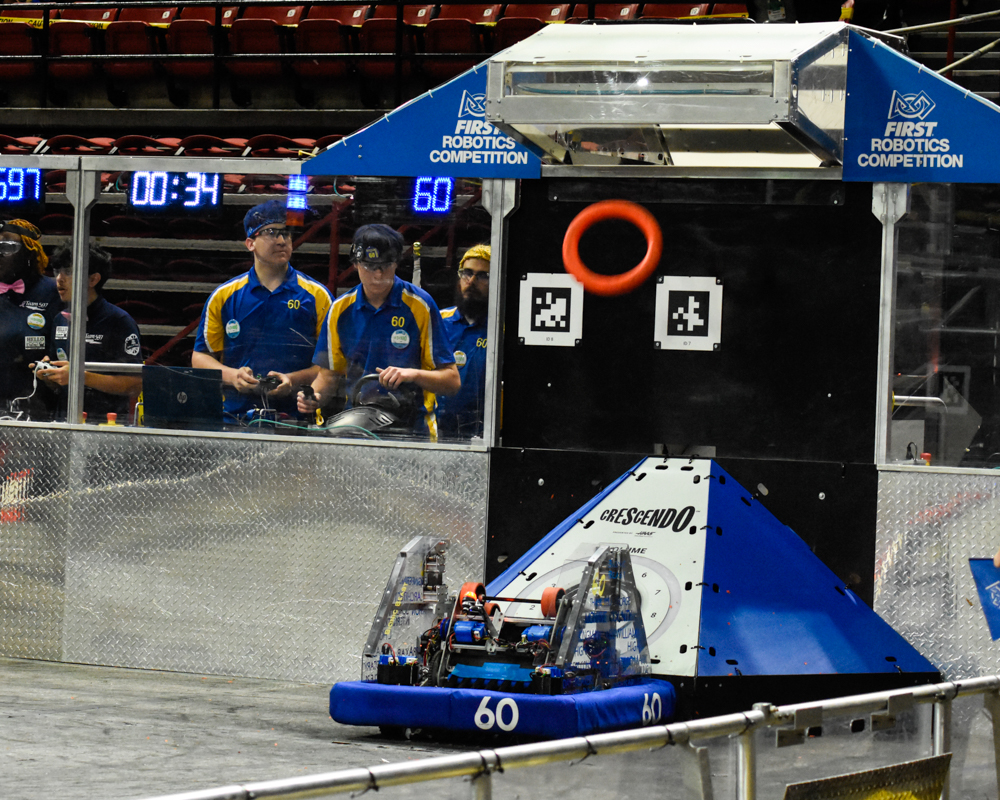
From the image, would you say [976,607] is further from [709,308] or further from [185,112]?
[185,112]

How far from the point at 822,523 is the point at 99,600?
13.9 feet

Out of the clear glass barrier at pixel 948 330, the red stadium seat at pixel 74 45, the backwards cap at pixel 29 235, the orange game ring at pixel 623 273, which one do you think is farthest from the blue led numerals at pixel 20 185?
the red stadium seat at pixel 74 45

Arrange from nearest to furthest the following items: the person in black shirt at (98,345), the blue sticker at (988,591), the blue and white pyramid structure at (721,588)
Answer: the blue and white pyramid structure at (721,588) < the blue sticker at (988,591) < the person in black shirt at (98,345)

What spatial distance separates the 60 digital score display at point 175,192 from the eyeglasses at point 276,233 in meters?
0.33

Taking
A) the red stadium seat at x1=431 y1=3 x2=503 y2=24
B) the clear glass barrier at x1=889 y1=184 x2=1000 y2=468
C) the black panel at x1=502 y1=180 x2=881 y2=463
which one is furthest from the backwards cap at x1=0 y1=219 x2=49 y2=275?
the red stadium seat at x1=431 y1=3 x2=503 y2=24

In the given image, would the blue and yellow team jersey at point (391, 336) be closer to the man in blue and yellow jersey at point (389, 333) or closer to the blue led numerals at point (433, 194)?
the man in blue and yellow jersey at point (389, 333)

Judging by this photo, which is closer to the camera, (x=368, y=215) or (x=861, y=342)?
(x=861, y=342)

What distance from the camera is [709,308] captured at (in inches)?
313

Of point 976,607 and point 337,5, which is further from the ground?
point 337,5

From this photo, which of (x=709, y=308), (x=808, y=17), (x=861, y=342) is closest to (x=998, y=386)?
(x=861, y=342)

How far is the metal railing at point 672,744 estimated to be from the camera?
2658 millimetres

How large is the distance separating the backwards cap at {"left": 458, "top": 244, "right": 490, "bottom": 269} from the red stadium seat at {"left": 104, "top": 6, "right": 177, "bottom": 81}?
33.8 feet

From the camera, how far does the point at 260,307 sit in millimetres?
8453

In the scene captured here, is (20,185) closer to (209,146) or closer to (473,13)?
(209,146)
